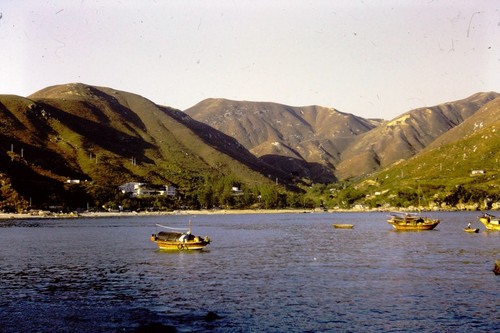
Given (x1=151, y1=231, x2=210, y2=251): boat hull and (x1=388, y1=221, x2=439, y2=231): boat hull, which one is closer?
(x1=151, y1=231, x2=210, y2=251): boat hull

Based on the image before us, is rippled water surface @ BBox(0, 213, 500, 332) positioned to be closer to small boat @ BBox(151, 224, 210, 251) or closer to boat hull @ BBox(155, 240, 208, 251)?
boat hull @ BBox(155, 240, 208, 251)

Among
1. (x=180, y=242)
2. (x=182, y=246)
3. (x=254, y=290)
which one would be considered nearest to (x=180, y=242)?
(x=180, y=242)

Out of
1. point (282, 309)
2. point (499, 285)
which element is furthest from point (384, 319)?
point (499, 285)

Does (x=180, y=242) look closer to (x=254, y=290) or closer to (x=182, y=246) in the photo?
(x=182, y=246)

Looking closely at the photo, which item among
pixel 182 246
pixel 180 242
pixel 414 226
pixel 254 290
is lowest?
pixel 254 290

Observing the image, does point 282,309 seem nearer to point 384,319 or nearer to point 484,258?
point 384,319

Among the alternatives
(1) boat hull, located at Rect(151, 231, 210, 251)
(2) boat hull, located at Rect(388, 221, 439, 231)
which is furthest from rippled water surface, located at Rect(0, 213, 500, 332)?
(2) boat hull, located at Rect(388, 221, 439, 231)

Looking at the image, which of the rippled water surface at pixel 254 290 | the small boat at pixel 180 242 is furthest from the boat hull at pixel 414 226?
the small boat at pixel 180 242

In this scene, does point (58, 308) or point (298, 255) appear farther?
point (298, 255)
